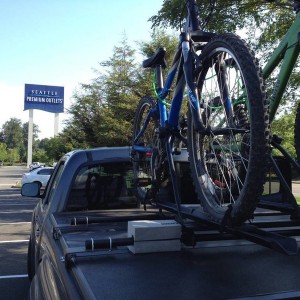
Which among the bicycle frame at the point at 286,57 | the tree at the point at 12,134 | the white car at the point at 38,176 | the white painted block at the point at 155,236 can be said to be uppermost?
the tree at the point at 12,134

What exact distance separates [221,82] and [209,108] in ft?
0.62

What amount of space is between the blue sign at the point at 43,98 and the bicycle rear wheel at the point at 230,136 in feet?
199

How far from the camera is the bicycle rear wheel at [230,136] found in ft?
6.59

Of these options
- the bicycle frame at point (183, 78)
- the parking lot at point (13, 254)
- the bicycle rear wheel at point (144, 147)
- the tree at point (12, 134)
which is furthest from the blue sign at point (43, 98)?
the tree at point (12, 134)

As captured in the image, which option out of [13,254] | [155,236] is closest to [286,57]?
[155,236]

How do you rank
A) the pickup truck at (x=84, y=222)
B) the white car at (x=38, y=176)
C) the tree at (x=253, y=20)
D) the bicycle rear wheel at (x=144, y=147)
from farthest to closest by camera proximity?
the white car at (x=38, y=176), the tree at (x=253, y=20), the bicycle rear wheel at (x=144, y=147), the pickup truck at (x=84, y=222)

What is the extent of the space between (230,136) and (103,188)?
1.83 meters

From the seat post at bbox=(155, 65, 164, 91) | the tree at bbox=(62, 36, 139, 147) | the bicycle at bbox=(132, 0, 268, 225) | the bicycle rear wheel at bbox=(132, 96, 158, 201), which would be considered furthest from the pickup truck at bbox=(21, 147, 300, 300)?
the tree at bbox=(62, 36, 139, 147)

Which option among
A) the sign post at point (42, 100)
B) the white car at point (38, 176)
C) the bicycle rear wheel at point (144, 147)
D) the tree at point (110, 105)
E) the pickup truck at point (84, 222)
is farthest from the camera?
the sign post at point (42, 100)

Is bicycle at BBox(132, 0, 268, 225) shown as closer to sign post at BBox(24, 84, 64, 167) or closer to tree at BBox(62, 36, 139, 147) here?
tree at BBox(62, 36, 139, 147)

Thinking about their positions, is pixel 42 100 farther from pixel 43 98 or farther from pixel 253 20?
pixel 253 20

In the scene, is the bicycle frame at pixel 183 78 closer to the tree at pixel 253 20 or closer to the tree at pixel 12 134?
the tree at pixel 253 20

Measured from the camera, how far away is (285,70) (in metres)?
2.91

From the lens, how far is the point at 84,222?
2.82 meters
